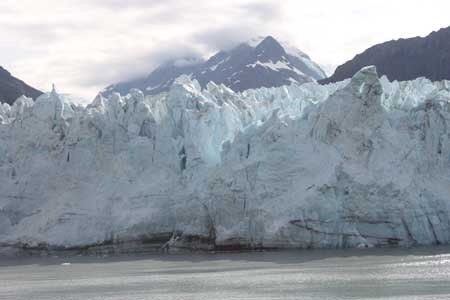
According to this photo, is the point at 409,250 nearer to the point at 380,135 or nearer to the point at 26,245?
the point at 380,135

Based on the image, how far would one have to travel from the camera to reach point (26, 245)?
35.5 meters

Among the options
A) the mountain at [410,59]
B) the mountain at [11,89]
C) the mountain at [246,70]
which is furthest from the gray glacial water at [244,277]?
the mountain at [246,70]

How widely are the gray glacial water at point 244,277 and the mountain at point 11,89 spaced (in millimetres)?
30567

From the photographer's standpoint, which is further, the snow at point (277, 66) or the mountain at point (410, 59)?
the snow at point (277, 66)

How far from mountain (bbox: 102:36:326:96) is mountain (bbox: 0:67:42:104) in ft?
39.5

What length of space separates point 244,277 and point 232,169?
8813mm

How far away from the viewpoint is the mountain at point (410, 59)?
61.6 metres

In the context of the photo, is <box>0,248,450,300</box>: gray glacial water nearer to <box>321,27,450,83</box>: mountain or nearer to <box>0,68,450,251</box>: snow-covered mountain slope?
<box>0,68,450,251</box>: snow-covered mountain slope

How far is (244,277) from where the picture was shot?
78.8 ft

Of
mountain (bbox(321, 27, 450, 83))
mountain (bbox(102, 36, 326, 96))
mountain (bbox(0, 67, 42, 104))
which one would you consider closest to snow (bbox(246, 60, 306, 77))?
mountain (bbox(102, 36, 326, 96))

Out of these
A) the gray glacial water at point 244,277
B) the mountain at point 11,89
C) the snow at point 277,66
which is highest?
the snow at point 277,66

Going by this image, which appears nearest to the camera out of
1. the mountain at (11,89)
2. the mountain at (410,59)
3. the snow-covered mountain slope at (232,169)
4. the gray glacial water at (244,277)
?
the gray glacial water at (244,277)

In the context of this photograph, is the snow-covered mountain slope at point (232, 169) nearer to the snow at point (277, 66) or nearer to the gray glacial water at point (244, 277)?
the gray glacial water at point (244, 277)

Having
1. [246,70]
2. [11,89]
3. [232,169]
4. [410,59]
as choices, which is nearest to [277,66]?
[246,70]
